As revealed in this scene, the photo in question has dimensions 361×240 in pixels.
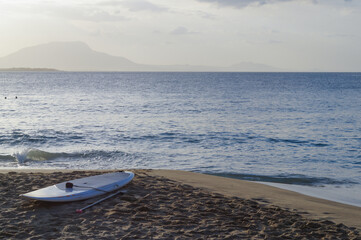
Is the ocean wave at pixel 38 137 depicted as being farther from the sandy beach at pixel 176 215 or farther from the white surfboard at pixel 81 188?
the white surfboard at pixel 81 188

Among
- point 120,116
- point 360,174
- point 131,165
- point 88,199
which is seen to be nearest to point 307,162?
→ point 360,174

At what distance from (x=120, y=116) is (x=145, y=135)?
10088 mm

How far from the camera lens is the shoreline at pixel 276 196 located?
338 inches

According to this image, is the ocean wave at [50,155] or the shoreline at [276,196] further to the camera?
the ocean wave at [50,155]

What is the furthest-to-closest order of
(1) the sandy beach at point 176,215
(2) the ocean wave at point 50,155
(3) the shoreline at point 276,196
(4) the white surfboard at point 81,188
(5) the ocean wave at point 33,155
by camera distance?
(2) the ocean wave at point 50,155 → (5) the ocean wave at point 33,155 → (3) the shoreline at point 276,196 → (4) the white surfboard at point 81,188 → (1) the sandy beach at point 176,215

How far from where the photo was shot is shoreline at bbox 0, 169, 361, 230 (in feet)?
28.1

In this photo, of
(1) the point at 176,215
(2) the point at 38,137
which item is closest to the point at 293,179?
(1) the point at 176,215

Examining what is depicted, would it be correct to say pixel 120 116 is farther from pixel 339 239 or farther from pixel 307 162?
pixel 339 239

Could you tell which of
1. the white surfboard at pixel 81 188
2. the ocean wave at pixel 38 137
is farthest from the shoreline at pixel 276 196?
the ocean wave at pixel 38 137

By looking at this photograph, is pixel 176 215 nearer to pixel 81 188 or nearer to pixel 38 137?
pixel 81 188

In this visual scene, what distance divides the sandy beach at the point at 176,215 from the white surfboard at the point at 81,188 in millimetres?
183

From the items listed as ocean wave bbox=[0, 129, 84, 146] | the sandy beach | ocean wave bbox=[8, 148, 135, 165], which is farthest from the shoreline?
ocean wave bbox=[0, 129, 84, 146]

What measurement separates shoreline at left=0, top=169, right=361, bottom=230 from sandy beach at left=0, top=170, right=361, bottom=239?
0.03 m

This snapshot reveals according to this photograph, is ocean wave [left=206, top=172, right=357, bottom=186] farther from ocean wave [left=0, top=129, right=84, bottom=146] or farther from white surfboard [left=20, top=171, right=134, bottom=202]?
ocean wave [left=0, top=129, right=84, bottom=146]
